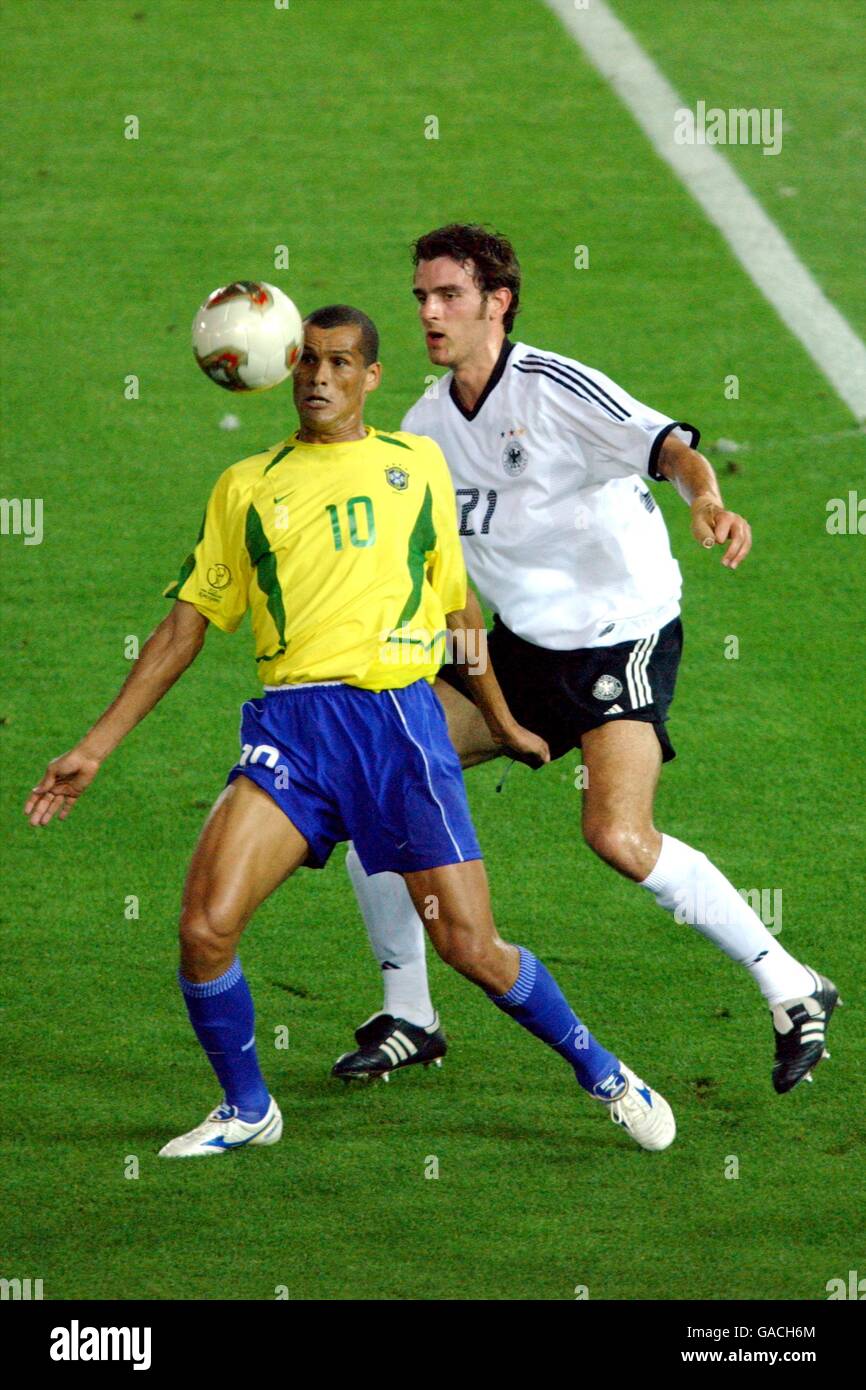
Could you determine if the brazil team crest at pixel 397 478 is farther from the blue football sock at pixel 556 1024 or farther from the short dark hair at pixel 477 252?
the blue football sock at pixel 556 1024

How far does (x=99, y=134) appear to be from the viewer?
13273 millimetres

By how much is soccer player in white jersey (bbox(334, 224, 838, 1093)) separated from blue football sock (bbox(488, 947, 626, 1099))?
1.49 feet

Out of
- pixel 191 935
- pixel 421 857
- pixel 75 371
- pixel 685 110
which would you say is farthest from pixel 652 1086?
pixel 685 110

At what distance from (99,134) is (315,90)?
1467 mm

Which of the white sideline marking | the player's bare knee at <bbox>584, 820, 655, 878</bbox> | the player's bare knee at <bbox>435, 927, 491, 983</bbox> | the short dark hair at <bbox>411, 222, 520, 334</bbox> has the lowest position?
the player's bare knee at <bbox>435, 927, 491, 983</bbox>

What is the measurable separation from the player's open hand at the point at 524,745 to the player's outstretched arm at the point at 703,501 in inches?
28.2

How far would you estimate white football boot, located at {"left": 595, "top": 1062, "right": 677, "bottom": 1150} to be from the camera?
527 centimetres

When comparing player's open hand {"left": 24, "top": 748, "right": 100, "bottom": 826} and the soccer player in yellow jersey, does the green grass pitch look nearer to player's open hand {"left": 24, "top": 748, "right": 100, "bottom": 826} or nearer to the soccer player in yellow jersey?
the soccer player in yellow jersey

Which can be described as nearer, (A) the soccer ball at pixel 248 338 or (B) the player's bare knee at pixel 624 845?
(A) the soccer ball at pixel 248 338

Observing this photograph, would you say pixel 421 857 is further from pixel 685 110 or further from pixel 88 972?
pixel 685 110

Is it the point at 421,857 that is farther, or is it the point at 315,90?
the point at 315,90

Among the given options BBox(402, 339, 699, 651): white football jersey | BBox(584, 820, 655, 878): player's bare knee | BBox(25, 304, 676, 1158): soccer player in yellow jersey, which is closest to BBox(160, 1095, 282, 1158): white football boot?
BBox(25, 304, 676, 1158): soccer player in yellow jersey

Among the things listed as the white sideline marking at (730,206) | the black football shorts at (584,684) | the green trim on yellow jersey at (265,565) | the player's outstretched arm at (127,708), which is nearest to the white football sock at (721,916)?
the black football shorts at (584,684)

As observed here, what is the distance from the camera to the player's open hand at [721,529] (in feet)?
16.3
